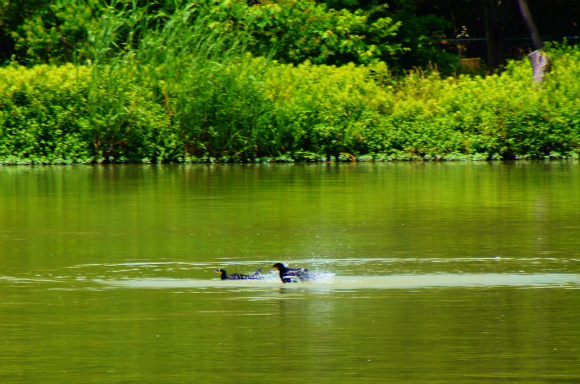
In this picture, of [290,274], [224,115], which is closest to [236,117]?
[224,115]

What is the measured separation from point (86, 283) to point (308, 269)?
2201 millimetres

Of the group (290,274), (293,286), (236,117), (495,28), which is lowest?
(293,286)

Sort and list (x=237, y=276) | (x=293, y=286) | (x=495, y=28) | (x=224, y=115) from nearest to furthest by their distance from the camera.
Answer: (x=293, y=286) → (x=237, y=276) → (x=224, y=115) → (x=495, y=28)

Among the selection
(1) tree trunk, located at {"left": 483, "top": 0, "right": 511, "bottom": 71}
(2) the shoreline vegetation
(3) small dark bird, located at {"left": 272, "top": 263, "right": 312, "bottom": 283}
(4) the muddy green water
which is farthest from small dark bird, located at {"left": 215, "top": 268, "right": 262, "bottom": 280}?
(1) tree trunk, located at {"left": 483, "top": 0, "right": 511, "bottom": 71}

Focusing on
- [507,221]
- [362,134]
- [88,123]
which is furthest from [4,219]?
[362,134]

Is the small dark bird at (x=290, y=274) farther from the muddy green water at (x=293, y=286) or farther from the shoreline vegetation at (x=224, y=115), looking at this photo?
the shoreline vegetation at (x=224, y=115)

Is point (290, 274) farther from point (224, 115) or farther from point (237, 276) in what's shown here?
point (224, 115)

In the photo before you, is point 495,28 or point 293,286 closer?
point 293,286

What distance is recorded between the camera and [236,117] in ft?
95.8

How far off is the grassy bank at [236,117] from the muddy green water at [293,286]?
321 inches

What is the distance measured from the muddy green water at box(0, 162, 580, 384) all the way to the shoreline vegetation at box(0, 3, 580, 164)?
26.7 ft

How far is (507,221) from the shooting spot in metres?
16.1

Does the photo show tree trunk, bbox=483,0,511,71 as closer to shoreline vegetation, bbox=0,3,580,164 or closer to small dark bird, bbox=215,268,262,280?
shoreline vegetation, bbox=0,3,580,164

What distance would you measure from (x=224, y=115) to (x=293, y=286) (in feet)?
60.4
